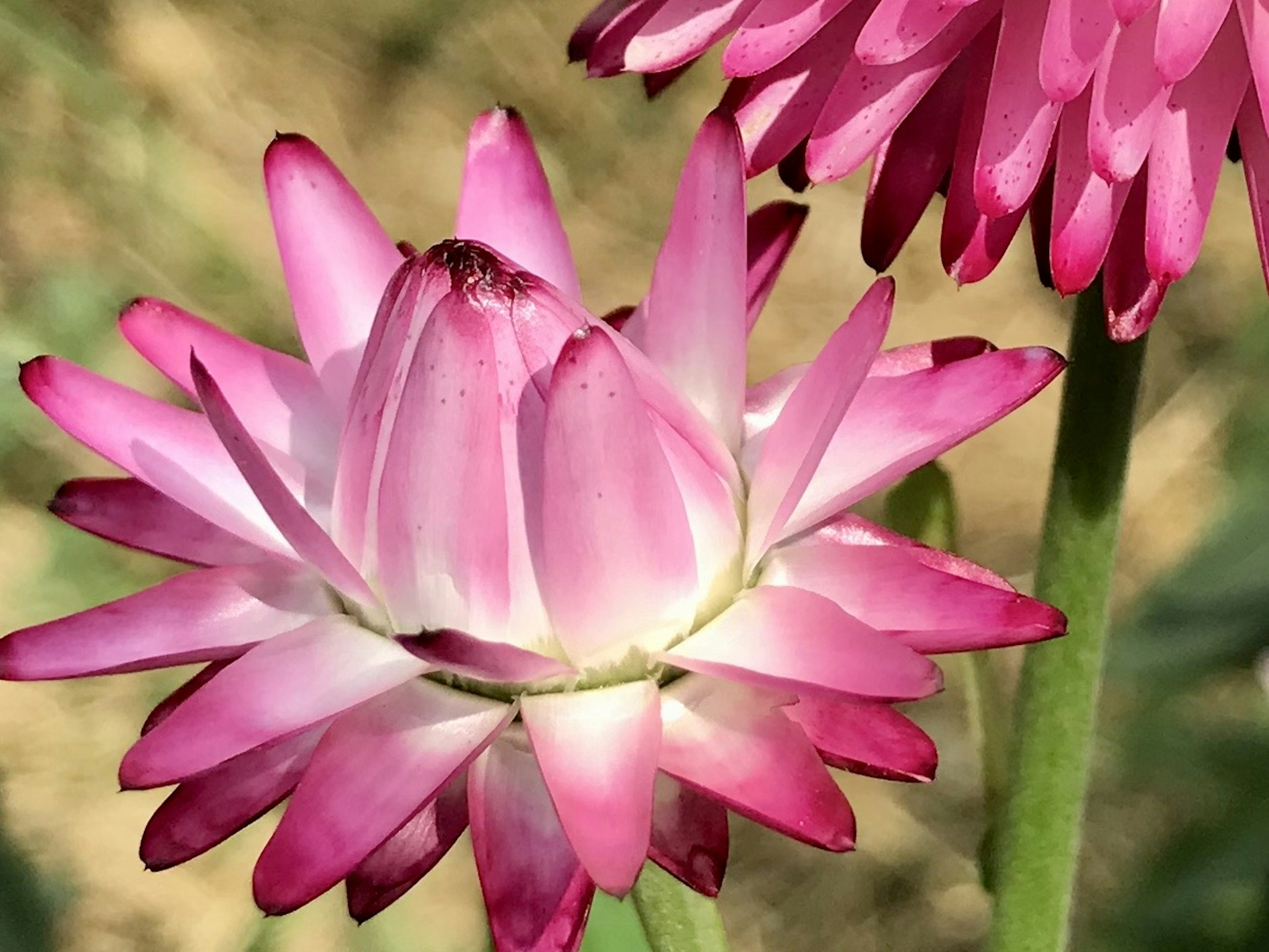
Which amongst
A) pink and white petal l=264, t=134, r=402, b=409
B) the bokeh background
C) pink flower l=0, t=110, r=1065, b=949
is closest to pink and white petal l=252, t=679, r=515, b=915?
pink flower l=0, t=110, r=1065, b=949

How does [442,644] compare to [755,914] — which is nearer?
[442,644]

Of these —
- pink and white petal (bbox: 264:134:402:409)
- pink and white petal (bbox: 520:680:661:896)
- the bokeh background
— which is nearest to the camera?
pink and white petal (bbox: 520:680:661:896)

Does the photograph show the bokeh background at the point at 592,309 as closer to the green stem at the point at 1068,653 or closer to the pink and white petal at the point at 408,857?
the green stem at the point at 1068,653

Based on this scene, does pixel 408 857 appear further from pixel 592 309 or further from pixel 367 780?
pixel 592 309

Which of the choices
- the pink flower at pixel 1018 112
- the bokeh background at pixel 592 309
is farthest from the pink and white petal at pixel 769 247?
the bokeh background at pixel 592 309

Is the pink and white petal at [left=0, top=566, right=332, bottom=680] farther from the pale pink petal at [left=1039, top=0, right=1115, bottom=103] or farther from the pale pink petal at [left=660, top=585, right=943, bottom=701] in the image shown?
the pale pink petal at [left=1039, top=0, right=1115, bottom=103]

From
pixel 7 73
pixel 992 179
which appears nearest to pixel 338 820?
pixel 992 179

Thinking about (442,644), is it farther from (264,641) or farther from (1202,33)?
(1202,33)
